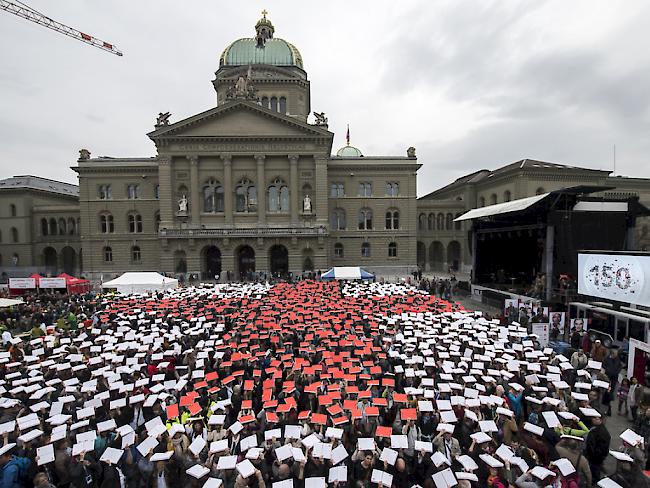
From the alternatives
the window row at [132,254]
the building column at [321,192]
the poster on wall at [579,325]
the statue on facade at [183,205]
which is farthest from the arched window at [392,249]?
the window row at [132,254]

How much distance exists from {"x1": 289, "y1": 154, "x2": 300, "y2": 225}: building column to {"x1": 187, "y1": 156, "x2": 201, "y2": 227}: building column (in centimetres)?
1040

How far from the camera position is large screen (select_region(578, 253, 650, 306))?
1548cm

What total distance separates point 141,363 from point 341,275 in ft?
63.5

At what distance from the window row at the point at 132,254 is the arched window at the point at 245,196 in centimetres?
1428

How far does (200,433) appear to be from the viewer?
8445 mm

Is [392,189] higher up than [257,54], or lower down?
lower down

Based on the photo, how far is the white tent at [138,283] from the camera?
83.8 ft

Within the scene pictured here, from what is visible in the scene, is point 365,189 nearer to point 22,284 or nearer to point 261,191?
point 261,191

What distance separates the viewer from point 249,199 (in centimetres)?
4328

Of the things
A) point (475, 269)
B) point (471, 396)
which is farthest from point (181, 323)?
point (475, 269)

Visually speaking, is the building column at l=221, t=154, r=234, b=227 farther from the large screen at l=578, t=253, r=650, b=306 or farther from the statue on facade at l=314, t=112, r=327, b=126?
the large screen at l=578, t=253, r=650, b=306

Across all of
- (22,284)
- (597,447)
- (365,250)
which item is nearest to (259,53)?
(365,250)

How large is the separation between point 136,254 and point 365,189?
29.6 meters

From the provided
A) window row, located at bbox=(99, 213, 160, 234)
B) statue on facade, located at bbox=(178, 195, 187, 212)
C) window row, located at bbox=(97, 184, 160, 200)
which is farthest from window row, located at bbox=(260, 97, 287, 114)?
window row, located at bbox=(99, 213, 160, 234)
